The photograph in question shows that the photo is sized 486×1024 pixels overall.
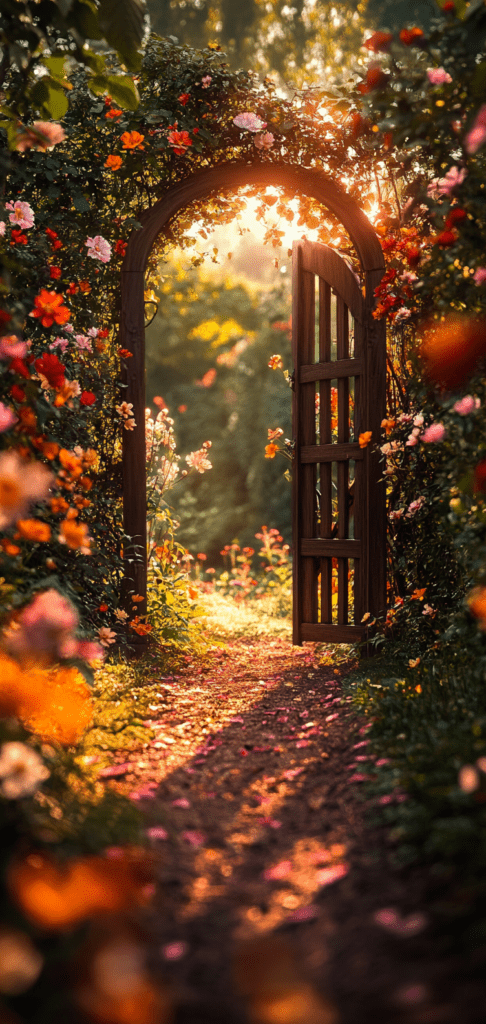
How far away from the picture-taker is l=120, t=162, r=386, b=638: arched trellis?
3.50 m

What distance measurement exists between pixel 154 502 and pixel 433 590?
1.58 m

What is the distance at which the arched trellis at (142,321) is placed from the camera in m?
3.50

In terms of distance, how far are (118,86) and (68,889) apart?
2.24m

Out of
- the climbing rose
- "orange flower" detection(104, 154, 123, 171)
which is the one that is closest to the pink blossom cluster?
"orange flower" detection(104, 154, 123, 171)

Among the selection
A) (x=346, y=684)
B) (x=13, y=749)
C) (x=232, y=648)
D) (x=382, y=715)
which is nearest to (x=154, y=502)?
(x=232, y=648)

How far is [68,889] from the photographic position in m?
1.06

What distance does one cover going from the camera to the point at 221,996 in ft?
3.54

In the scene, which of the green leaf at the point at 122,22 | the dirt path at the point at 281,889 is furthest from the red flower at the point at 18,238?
the dirt path at the point at 281,889

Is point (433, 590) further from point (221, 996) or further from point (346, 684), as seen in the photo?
point (221, 996)

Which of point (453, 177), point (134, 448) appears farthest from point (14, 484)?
point (134, 448)

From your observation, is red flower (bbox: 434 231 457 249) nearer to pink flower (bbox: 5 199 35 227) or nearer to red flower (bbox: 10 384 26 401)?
red flower (bbox: 10 384 26 401)

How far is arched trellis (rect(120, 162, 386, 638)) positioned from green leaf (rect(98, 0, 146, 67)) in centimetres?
153

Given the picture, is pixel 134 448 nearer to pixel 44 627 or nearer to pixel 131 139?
pixel 131 139

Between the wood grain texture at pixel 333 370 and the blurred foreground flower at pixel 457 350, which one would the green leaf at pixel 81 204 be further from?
the blurred foreground flower at pixel 457 350
